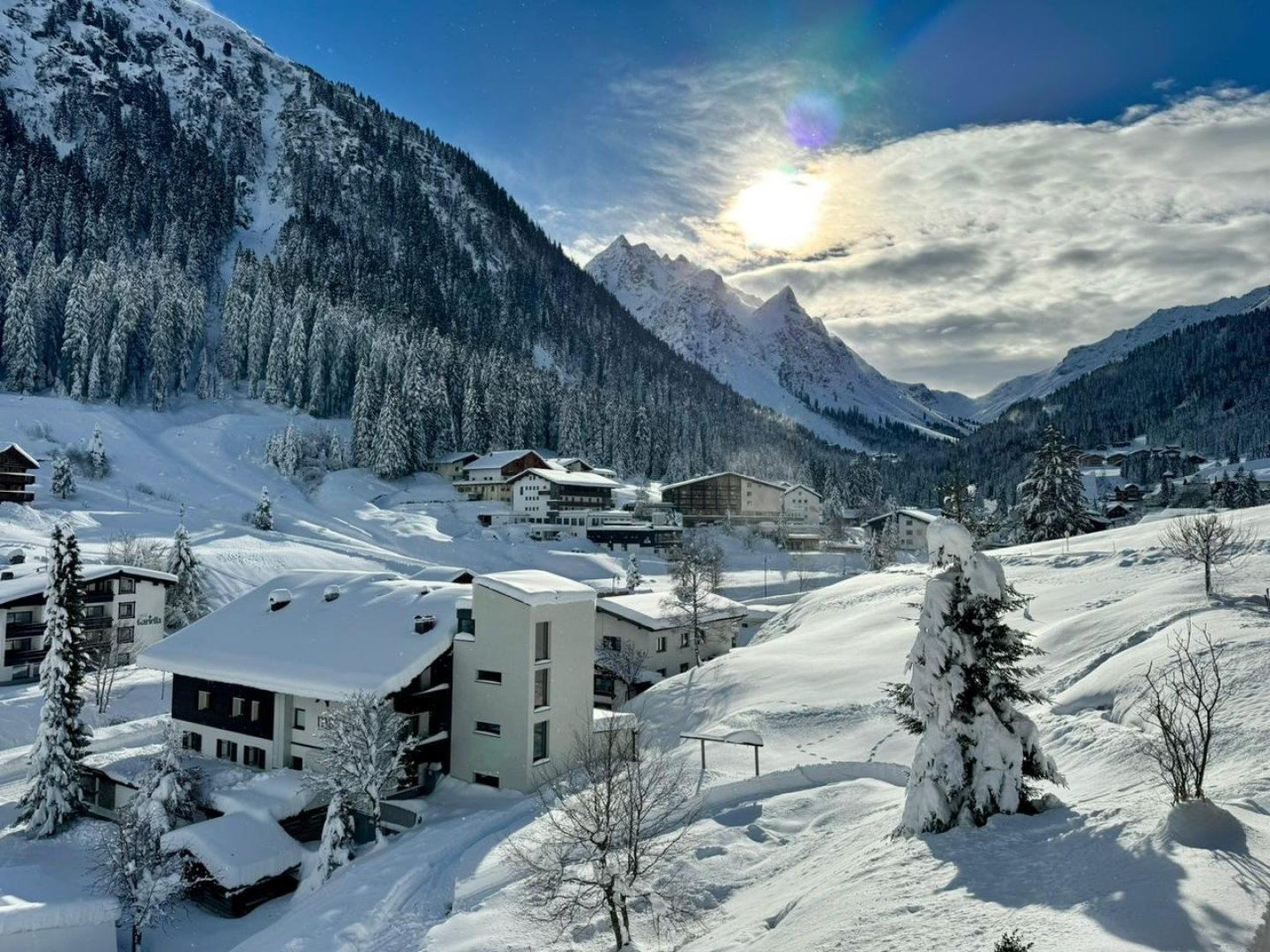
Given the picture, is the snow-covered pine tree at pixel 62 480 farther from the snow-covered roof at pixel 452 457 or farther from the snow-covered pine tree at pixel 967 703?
the snow-covered pine tree at pixel 967 703

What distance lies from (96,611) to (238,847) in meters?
36.4

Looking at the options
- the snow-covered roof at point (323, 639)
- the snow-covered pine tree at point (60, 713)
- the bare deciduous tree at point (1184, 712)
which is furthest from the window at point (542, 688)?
the bare deciduous tree at point (1184, 712)

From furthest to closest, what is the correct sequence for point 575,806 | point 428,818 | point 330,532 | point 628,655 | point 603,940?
point 330,532
point 628,655
point 428,818
point 575,806
point 603,940

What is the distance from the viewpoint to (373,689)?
1308 inches

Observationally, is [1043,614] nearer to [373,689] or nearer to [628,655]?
[628,655]

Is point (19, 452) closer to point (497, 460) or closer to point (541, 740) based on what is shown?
point (497, 460)

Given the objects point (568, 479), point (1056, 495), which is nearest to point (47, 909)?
point (1056, 495)

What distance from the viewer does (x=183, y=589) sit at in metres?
65.1

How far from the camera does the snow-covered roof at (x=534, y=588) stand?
3600cm

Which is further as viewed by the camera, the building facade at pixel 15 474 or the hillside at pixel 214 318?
the hillside at pixel 214 318

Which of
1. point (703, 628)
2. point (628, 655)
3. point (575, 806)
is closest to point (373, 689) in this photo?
point (575, 806)

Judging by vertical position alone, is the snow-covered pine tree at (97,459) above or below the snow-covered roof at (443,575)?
above

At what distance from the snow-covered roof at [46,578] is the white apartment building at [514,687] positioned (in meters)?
31.6

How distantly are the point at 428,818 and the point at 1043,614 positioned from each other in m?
31.7
